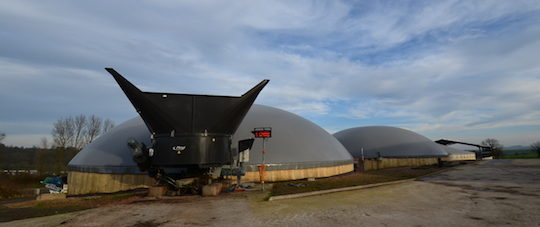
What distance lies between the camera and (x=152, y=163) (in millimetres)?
12820

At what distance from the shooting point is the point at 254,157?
1894 centimetres

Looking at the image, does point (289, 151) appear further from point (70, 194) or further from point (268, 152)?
point (70, 194)

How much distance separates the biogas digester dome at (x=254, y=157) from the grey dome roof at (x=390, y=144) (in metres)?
28.2

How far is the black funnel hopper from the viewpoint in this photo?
Result: 12391 millimetres

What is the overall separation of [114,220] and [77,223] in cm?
105

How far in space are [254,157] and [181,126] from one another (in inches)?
298

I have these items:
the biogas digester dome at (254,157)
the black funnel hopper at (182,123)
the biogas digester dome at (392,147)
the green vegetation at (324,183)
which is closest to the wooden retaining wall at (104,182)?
the biogas digester dome at (254,157)

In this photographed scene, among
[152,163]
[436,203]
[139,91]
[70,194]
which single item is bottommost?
[70,194]

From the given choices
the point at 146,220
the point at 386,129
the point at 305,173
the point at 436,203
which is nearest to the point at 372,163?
the point at 386,129

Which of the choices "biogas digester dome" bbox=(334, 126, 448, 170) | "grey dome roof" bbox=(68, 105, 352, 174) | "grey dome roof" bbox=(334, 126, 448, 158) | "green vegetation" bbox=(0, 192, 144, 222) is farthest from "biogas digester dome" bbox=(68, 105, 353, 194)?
"grey dome roof" bbox=(334, 126, 448, 158)

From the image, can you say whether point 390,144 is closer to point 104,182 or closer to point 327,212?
point 327,212

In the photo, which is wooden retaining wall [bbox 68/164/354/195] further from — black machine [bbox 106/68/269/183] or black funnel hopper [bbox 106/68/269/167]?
black funnel hopper [bbox 106/68/269/167]

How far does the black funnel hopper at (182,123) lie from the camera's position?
12391mm

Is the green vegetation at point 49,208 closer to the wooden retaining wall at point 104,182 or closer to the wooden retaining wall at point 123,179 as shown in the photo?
the wooden retaining wall at point 104,182
